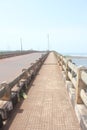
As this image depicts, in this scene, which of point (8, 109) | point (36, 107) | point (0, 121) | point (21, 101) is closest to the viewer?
point (0, 121)

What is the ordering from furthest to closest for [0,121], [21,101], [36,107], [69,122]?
[21,101] → [36,107] → [69,122] → [0,121]

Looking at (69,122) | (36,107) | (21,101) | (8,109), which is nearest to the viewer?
(69,122)

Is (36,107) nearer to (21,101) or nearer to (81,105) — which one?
(21,101)

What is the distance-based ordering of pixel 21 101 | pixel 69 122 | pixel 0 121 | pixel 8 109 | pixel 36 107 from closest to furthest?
pixel 0 121, pixel 69 122, pixel 8 109, pixel 36 107, pixel 21 101

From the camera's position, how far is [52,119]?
6.06m

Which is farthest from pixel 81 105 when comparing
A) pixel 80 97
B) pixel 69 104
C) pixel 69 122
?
pixel 69 104

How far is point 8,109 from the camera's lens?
6.38m

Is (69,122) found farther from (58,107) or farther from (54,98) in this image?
(54,98)

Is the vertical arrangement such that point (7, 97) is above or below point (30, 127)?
above

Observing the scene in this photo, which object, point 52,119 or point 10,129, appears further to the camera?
point 52,119

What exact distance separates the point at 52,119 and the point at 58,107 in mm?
1153

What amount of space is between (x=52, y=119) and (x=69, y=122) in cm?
47

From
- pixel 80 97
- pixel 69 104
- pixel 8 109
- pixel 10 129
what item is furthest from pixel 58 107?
pixel 10 129

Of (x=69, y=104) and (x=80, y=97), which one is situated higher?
(x=80, y=97)
